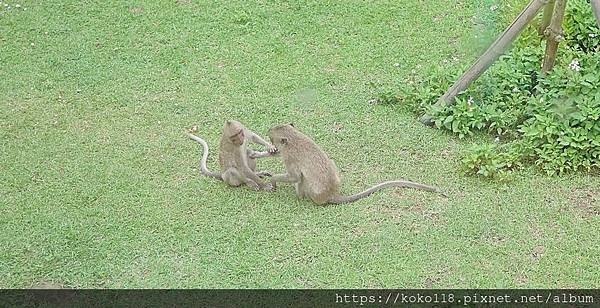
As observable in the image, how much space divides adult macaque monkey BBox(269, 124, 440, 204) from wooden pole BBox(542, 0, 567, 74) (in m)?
2.01

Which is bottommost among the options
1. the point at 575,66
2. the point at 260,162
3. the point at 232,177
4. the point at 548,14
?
the point at 260,162

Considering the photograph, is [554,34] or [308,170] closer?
[308,170]

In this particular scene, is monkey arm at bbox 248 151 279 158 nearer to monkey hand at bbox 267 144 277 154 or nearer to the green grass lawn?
monkey hand at bbox 267 144 277 154

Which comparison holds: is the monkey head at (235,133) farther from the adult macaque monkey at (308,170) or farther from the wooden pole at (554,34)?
the wooden pole at (554,34)

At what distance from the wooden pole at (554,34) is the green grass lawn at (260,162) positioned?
1.16 meters

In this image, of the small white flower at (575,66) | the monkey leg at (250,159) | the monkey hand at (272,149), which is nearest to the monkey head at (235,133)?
the monkey leg at (250,159)

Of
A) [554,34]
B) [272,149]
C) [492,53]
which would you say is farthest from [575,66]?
[272,149]

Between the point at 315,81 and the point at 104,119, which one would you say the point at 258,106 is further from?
the point at 104,119

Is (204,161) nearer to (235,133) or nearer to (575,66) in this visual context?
(235,133)

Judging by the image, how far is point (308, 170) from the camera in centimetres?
635

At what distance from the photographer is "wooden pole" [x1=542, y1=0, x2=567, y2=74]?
7.16 metres

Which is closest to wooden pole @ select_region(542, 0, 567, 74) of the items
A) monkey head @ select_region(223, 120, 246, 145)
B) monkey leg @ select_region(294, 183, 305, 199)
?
monkey leg @ select_region(294, 183, 305, 199)

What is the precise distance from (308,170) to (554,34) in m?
2.84

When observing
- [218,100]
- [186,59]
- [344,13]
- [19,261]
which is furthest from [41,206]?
[344,13]
